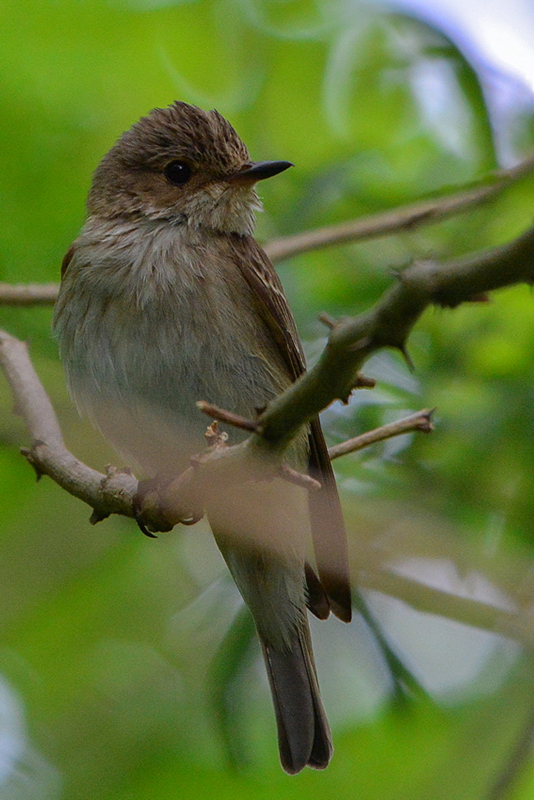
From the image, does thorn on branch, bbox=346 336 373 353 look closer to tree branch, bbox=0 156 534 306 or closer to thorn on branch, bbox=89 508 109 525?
thorn on branch, bbox=89 508 109 525

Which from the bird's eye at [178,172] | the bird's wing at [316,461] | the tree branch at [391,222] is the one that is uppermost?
the bird's eye at [178,172]

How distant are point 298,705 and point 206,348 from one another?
5.39ft

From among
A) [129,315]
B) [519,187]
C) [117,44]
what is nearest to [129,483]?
[129,315]

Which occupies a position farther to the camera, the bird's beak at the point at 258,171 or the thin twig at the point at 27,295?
the thin twig at the point at 27,295

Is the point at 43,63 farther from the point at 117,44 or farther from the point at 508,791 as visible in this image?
the point at 508,791

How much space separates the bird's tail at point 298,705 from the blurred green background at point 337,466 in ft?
0.76

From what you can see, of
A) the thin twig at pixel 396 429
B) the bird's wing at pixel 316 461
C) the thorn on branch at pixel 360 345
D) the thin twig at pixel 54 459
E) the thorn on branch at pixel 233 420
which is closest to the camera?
the thorn on branch at pixel 360 345

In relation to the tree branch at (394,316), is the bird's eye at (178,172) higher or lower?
lower

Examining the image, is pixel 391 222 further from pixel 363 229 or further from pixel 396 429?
pixel 396 429

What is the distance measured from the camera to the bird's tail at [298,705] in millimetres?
4109

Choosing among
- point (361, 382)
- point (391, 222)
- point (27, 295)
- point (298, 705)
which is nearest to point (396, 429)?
point (361, 382)

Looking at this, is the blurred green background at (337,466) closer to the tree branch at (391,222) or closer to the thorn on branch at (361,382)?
the tree branch at (391,222)

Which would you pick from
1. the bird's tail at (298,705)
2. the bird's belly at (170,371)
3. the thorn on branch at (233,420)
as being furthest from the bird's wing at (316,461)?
the thorn on branch at (233,420)

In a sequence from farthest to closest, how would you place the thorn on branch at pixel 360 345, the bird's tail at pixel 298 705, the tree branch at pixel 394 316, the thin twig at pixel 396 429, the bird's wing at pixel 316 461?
1. the bird's tail at pixel 298 705
2. the bird's wing at pixel 316 461
3. the thin twig at pixel 396 429
4. the thorn on branch at pixel 360 345
5. the tree branch at pixel 394 316
